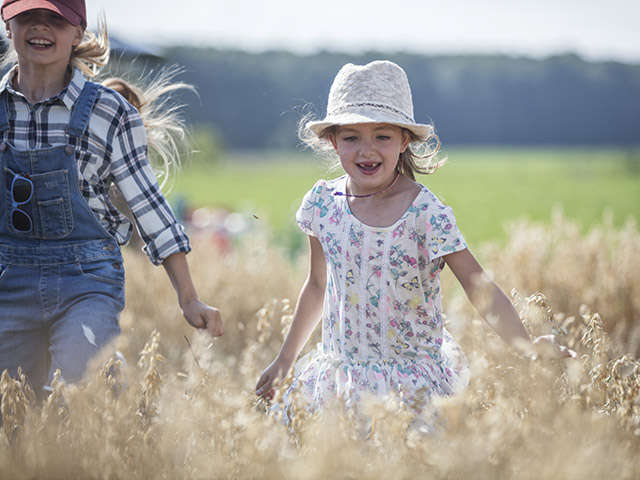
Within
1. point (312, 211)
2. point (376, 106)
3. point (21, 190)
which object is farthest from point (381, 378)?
point (21, 190)

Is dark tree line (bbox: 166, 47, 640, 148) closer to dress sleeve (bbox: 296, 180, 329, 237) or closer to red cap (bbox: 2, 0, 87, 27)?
dress sleeve (bbox: 296, 180, 329, 237)

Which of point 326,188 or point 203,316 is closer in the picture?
point 203,316

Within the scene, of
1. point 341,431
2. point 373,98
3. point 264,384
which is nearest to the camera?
point 341,431

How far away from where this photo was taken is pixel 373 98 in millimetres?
2318

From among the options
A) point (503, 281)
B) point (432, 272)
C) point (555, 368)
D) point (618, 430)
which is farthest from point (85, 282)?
point (503, 281)

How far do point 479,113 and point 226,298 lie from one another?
3150 inches

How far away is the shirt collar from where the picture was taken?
2422 millimetres

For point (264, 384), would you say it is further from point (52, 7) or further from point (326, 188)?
point (52, 7)

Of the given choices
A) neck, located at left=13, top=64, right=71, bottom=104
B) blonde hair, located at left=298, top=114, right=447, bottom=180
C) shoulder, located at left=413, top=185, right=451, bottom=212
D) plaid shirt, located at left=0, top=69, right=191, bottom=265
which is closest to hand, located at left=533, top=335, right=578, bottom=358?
shoulder, located at left=413, top=185, right=451, bottom=212

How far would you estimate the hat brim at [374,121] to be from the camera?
226 centimetres

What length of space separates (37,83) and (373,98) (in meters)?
1.20

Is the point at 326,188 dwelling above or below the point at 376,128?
below

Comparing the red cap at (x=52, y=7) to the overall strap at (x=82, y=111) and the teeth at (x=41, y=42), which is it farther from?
the overall strap at (x=82, y=111)

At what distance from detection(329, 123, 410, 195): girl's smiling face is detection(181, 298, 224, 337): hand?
2.27ft
